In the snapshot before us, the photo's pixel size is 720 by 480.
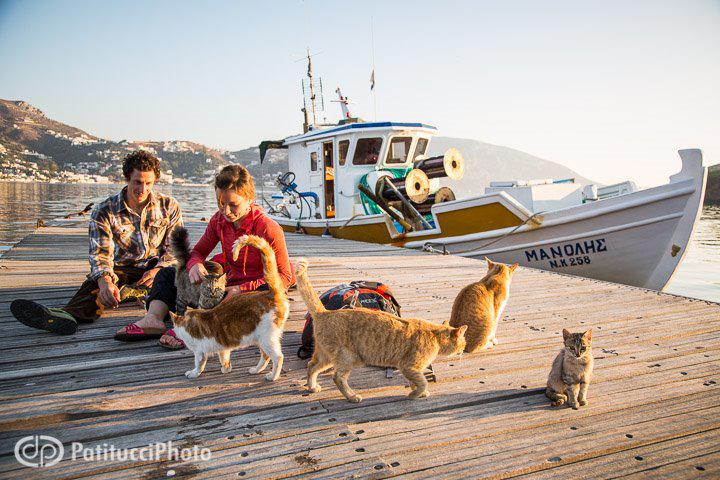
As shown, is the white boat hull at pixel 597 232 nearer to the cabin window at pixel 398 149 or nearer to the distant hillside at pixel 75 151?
the cabin window at pixel 398 149

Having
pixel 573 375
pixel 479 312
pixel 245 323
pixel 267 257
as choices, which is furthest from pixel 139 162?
pixel 573 375

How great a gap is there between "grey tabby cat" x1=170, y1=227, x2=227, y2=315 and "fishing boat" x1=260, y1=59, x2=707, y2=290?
19.8 feet

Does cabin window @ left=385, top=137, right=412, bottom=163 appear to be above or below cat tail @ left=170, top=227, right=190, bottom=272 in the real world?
above

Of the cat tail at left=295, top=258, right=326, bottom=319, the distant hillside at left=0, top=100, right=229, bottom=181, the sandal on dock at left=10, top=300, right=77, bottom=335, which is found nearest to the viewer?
the cat tail at left=295, top=258, right=326, bottom=319

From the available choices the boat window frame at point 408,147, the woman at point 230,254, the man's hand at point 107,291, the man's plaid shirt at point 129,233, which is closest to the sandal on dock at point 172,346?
the woman at point 230,254

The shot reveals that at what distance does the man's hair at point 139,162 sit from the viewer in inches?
140

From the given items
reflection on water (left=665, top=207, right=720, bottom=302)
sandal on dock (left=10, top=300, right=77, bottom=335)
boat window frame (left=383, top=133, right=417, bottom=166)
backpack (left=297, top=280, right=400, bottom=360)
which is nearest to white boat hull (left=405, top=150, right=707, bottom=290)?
reflection on water (left=665, top=207, right=720, bottom=302)

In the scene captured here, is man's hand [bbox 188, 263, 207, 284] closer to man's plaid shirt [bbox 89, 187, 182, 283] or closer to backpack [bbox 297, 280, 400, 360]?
backpack [bbox 297, 280, 400, 360]

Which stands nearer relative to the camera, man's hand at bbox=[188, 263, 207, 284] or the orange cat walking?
the orange cat walking

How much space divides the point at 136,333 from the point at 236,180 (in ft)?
4.88

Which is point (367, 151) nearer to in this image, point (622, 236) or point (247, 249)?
point (622, 236)

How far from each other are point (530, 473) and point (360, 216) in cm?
918

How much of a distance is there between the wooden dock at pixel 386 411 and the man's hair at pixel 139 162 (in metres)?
1.44

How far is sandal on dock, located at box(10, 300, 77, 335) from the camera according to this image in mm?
3193
